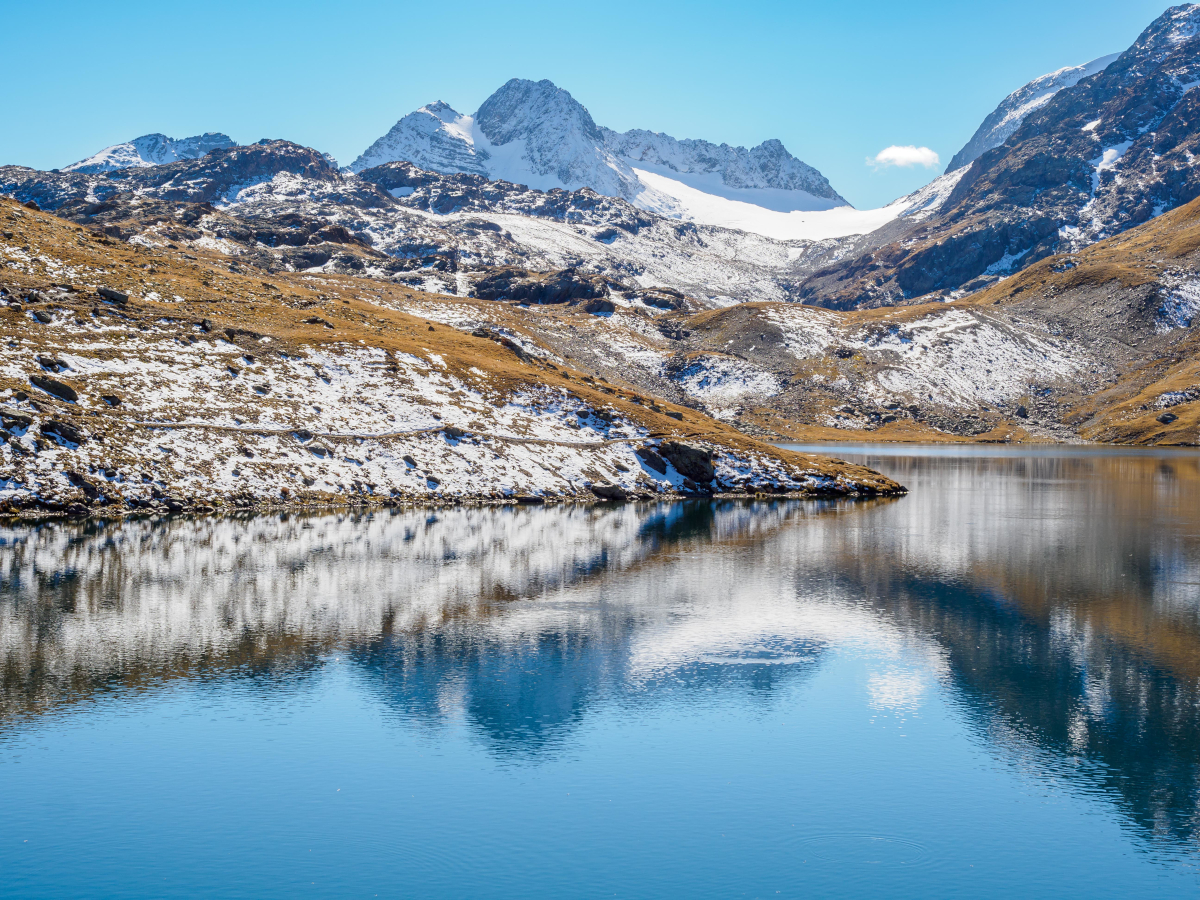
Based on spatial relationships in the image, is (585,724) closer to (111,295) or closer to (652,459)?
(652,459)

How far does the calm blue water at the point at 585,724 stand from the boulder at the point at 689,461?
4936 centimetres

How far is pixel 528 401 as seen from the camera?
5153 inches

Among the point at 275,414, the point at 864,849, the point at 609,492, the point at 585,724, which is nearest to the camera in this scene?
the point at 864,849

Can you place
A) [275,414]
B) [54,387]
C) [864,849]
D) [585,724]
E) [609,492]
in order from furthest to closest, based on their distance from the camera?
1. [609,492]
2. [275,414]
3. [54,387]
4. [585,724]
5. [864,849]

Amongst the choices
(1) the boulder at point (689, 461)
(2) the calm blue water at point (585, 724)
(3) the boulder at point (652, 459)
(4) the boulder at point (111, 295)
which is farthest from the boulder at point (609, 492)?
(4) the boulder at point (111, 295)

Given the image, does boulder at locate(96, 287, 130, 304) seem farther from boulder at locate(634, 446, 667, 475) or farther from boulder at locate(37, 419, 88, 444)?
boulder at locate(634, 446, 667, 475)

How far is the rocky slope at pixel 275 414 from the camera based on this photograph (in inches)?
3637

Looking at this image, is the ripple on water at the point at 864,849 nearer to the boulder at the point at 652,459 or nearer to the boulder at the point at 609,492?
the boulder at the point at 609,492

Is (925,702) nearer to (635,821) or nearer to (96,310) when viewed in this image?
(635,821)

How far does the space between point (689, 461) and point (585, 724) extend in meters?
89.7

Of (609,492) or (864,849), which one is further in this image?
(609,492)

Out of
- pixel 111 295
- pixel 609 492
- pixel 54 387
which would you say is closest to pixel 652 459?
pixel 609 492

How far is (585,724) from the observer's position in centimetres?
3856

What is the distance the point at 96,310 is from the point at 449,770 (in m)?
109
